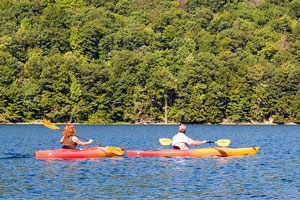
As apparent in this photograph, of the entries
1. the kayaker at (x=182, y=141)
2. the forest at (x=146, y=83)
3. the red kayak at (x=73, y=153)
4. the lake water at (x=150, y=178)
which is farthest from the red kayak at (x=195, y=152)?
the forest at (x=146, y=83)

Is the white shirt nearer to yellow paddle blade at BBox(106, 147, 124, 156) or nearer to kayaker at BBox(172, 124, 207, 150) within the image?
kayaker at BBox(172, 124, 207, 150)

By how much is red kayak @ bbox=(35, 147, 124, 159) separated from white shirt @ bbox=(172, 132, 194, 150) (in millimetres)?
3887

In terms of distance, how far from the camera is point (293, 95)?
121 metres

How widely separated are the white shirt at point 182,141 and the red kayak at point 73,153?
3887 millimetres

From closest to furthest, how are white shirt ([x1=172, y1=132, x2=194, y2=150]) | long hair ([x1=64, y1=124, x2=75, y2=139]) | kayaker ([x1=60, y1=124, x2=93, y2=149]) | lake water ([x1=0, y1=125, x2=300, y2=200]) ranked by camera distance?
lake water ([x1=0, y1=125, x2=300, y2=200]) → long hair ([x1=64, y1=124, x2=75, y2=139]) → kayaker ([x1=60, y1=124, x2=93, y2=149]) → white shirt ([x1=172, y1=132, x2=194, y2=150])

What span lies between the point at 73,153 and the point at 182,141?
5877mm

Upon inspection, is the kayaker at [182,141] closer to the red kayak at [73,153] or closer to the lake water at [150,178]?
the lake water at [150,178]

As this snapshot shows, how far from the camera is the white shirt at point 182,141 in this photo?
107 ft

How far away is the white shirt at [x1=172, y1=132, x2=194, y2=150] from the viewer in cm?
3266

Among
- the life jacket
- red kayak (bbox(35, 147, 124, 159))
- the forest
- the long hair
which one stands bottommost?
red kayak (bbox(35, 147, 124, 159))

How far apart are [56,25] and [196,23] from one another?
43.4m

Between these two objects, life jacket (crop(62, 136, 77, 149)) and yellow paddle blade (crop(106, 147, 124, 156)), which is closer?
life jacket (crop(62, 136, 77, 149))

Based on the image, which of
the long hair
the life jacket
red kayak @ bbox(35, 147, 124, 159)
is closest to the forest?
red kayak @ bbox(35, 147, 124, 159)

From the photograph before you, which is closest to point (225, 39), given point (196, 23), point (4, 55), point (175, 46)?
point (175, 46)
